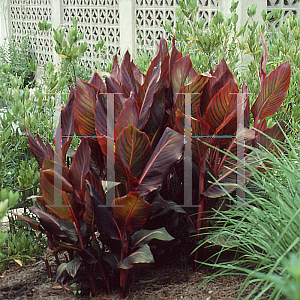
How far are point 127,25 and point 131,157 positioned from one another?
6.78 metres

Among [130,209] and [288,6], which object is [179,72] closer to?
[130,209]

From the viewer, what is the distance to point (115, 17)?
796cm

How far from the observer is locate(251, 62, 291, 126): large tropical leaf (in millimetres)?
1790

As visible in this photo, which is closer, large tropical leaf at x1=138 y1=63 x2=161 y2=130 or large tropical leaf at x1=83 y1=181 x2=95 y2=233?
large tropical leaf at x1=83 y1=181 x2=95 y2=233

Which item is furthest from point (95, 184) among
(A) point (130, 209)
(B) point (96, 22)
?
(B) point (96, 22)

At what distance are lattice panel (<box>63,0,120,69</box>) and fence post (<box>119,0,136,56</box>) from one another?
0.75 ft

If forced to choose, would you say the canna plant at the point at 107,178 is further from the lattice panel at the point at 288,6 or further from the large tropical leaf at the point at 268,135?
the lattice panel at the point at 288,6

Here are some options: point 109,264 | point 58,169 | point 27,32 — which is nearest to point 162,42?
point 58,169

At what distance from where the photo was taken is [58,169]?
1489 mm

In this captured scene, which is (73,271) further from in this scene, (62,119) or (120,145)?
(62,119)

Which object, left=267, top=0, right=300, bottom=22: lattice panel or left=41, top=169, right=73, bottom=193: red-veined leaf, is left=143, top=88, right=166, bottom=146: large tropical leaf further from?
left=267, top=0, right=300, bottom=22: lattice panel

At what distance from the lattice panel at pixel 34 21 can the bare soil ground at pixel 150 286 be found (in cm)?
792

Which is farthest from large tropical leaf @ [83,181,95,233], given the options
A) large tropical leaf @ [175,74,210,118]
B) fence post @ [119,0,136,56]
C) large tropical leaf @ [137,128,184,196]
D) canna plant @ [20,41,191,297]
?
fence post @ [119,0,136,56]

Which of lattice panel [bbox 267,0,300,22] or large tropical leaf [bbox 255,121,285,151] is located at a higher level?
lattice panel [bbox 267,0,300,22]
